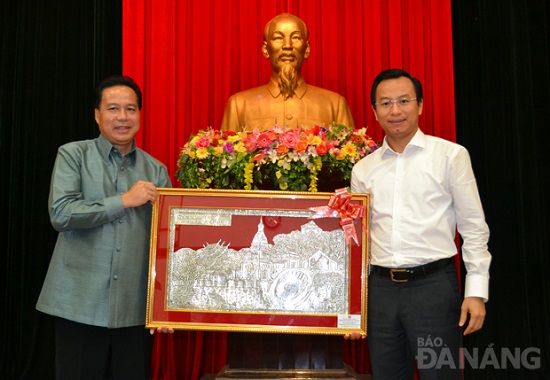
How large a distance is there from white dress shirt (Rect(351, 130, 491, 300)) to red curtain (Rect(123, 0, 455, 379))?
1784 mm

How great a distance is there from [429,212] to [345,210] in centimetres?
33

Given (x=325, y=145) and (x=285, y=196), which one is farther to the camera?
(x=325, y=145)

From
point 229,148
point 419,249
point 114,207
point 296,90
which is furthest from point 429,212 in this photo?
point 296,90

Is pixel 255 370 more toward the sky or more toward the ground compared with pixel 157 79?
more toward the ground

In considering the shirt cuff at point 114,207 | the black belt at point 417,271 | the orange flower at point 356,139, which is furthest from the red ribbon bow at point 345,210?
the shirt cuff at point 114,207

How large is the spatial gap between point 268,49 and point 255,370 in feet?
6.26

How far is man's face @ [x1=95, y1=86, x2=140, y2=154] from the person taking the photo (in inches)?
95.8

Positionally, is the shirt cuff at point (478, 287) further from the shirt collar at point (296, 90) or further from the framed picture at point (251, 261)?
the shirt collar at point (296, 90)

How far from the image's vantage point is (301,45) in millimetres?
3520

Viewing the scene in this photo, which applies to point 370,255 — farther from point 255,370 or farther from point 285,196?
point 255,370

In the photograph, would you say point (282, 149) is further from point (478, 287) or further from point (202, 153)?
point (478, 287)

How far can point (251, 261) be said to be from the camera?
2.40 m

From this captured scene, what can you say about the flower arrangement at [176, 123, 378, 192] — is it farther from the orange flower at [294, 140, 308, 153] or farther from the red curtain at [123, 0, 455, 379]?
the red curtain at [123, 0, 455, 379]

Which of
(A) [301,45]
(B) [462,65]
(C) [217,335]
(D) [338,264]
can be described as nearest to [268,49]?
(A) [301,45]
